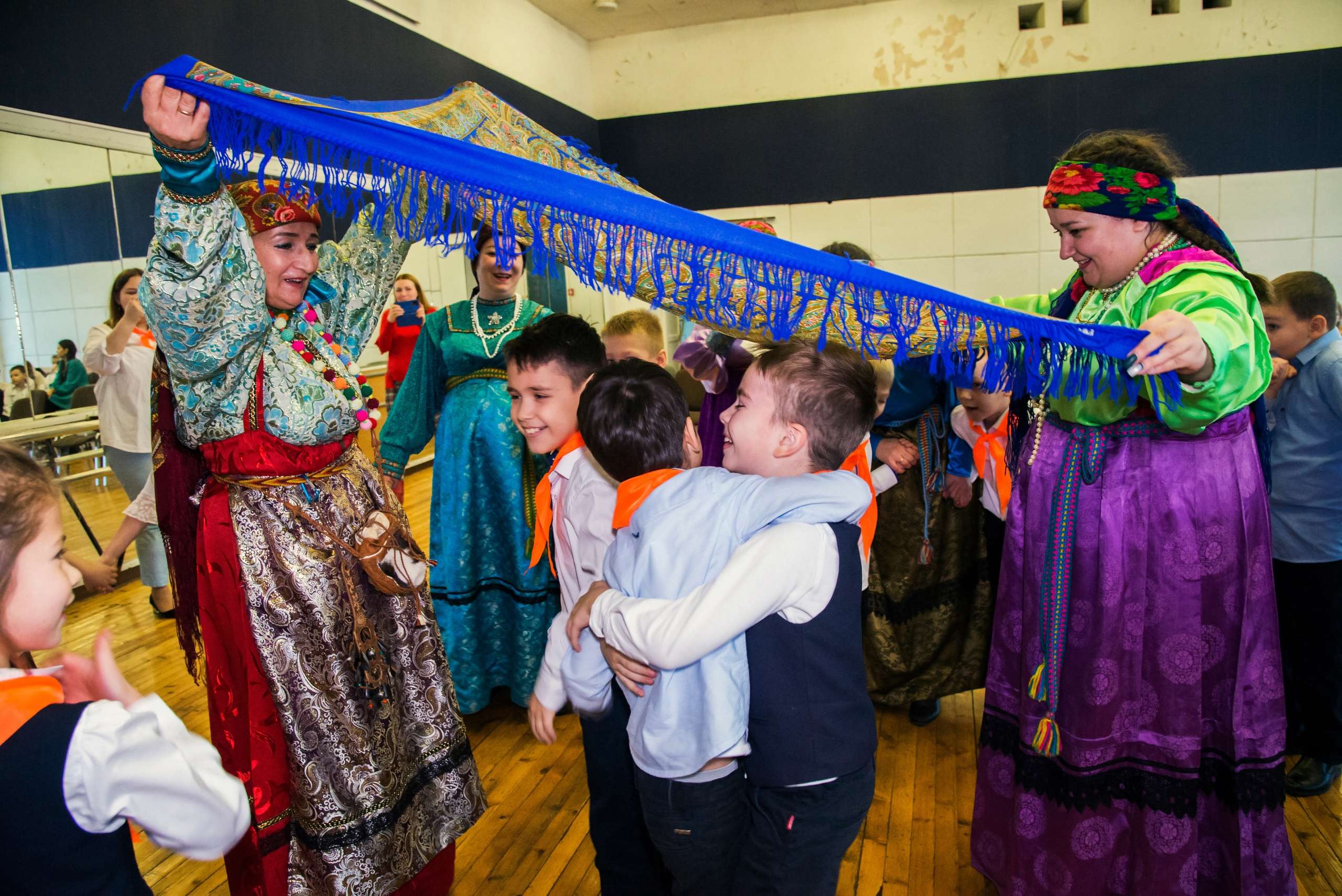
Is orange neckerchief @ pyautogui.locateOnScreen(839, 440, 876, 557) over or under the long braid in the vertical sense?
under

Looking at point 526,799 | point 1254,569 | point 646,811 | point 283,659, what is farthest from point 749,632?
point 526,799

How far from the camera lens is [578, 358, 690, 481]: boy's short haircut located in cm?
125

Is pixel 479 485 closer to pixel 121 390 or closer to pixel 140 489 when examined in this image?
pixel 121 390

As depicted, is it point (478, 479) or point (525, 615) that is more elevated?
point (478, 479)

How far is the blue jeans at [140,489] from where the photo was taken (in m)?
3.93

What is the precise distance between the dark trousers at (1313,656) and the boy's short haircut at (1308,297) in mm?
674

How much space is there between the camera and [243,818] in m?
0.90

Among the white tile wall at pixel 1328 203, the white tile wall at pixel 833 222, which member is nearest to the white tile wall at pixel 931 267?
the white tile wall at pixel 833 222

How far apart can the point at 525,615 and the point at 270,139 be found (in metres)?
1.78

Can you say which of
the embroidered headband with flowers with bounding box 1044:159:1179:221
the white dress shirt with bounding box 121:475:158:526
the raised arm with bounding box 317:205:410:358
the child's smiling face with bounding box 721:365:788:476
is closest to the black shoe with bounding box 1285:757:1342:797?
the embroidered headband with flowers with bounding box 1044:159:1179:221

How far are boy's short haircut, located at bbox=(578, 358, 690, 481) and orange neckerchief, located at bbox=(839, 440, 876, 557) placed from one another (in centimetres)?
26

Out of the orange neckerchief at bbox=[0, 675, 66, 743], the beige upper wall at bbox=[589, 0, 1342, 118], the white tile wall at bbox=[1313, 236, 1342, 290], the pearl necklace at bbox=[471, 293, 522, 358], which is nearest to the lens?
the orange neckerchief at bbox=[0, 675, 66, 743]

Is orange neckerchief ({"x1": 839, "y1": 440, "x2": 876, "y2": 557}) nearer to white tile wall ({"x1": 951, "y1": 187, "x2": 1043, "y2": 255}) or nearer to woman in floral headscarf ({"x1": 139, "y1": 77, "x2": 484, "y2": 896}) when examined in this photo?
woman in floral headscarf ({"x1": 139, "y1": 77, "x2": 484, "y2": 896})

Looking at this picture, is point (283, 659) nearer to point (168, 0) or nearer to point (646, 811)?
point (646, 811)
